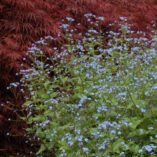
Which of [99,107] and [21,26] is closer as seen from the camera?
[99,107]

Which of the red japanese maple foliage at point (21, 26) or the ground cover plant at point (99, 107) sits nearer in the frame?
the ground cover plant at point (99, 107)

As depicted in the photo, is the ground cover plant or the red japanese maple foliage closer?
the ground cover plant

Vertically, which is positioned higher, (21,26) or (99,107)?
(21,26)

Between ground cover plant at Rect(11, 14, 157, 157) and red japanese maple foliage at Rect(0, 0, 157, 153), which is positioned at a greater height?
red japanese maple foliage at Rect(0, 0, 157, 153)

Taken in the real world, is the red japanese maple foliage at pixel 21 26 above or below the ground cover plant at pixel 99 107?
above

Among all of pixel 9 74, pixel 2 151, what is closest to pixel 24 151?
pixel 2 151

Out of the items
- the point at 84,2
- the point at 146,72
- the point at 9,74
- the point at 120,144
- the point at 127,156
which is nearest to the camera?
the point at 120,144

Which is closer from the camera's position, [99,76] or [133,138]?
[133,138]

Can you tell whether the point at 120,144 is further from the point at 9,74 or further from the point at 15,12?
the point at 15,12
